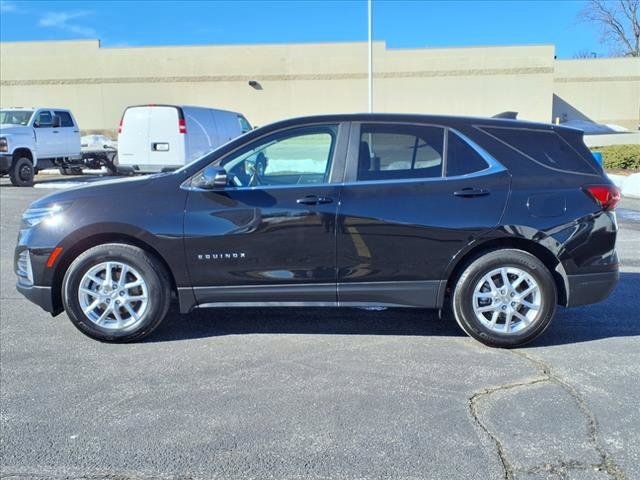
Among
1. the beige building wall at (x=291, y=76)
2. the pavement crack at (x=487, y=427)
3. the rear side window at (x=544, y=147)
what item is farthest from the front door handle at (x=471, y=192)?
the beige building wall at (x=291, y=76)

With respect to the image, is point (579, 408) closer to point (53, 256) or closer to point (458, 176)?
point (458, 176)

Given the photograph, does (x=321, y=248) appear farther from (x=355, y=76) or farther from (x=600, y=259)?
(x=355, y=76)

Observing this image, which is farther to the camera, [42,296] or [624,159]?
[624,159]

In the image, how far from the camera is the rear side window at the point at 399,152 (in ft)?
14.3

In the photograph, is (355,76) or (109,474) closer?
(109,474)

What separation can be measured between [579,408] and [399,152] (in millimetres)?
2171

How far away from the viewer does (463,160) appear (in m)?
4.32

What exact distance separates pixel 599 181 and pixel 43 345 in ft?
14.7

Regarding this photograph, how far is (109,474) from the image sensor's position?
9.13 ft

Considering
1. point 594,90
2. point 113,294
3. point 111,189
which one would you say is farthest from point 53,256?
point 594,90

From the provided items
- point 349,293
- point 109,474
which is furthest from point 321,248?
point 109,474

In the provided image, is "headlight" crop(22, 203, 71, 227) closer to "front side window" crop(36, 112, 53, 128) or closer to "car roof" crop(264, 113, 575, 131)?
"car roof" crop(264, 113, 575, 131)

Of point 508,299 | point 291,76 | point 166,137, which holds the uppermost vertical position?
point 291,76

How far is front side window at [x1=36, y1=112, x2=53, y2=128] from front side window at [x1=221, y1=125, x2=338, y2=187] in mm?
14591
